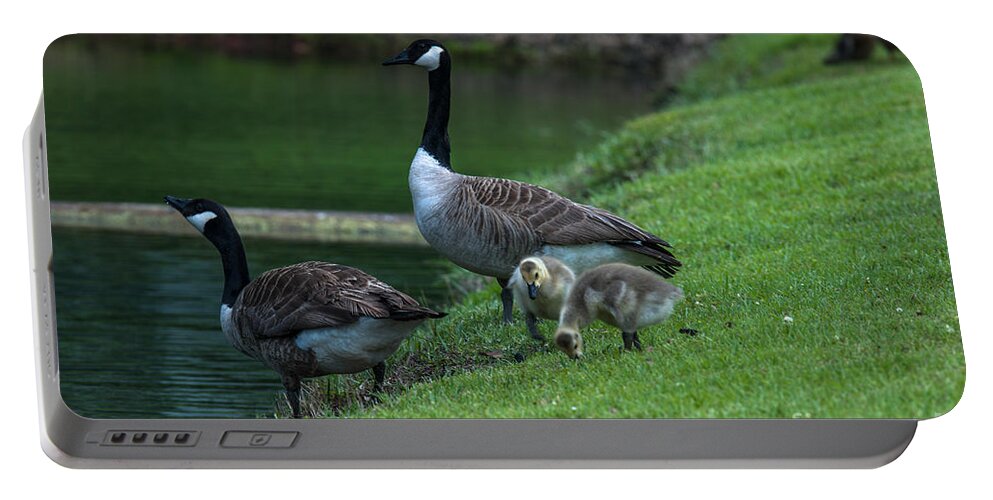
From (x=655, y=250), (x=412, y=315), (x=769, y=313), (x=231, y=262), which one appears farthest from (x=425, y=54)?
(x=769, y=313)

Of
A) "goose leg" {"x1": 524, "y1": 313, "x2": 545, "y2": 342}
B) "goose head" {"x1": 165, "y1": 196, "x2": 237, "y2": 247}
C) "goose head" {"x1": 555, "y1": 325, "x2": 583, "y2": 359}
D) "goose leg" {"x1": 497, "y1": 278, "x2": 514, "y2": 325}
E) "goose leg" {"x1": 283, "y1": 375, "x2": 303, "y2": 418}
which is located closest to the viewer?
"goose head" {"x1": 555, "y1": 325, "x2": 583, "y2": 359}

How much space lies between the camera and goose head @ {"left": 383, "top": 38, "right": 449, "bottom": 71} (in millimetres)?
8891

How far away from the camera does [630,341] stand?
771cm

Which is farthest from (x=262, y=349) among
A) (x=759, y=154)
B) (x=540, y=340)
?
(x=759, y=154)

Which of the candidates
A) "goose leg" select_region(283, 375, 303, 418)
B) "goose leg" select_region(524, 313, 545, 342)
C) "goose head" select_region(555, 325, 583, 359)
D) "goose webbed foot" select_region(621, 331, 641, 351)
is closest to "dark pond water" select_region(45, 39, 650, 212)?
"goose leg" select_region(283, 375, 303, 418)

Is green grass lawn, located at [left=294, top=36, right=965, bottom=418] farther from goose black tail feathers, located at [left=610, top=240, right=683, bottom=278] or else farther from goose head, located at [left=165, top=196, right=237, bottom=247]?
goose head, located at [left=165, top=196, right=237, bottom=247]

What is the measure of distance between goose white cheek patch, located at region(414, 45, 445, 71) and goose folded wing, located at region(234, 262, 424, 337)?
70.9 inches

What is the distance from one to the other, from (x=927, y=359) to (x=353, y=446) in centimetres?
311

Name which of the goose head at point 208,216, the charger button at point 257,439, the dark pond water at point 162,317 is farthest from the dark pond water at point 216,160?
the goose head at point 208,216

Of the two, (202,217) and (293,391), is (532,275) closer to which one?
(293,391)

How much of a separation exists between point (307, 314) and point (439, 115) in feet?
6.91

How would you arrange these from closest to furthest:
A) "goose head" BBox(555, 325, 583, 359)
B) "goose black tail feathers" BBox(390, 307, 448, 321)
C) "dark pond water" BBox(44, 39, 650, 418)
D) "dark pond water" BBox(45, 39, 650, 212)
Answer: "goose black tail feathers" BBox(390, 307, 448, 321) < "goose head" BBox(555, 325, 583, 359) < "dark pond water" BBox(44, 39, 650, 418) < "dark pond water" BBox(45, 39, 650, 212)

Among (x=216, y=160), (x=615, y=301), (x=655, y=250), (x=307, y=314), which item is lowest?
(x=216, y=160)

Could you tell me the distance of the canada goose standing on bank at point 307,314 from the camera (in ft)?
24.3
